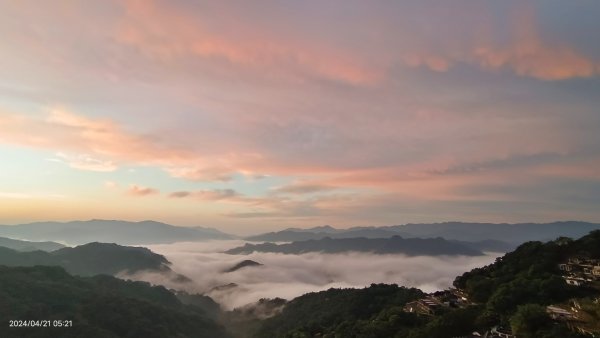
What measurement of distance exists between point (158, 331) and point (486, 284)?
131 meters

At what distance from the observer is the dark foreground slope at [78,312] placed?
12750cm

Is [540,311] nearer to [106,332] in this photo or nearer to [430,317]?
[430,317]

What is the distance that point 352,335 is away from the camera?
59.8 metres

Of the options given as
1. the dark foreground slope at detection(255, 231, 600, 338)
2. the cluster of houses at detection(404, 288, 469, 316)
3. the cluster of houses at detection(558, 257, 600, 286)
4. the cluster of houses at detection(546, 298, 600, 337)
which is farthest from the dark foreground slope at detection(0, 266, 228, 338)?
the cluster of houses at detection(546, 298, 600, 337)

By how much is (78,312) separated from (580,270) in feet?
512

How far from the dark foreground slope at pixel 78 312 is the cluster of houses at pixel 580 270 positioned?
426 ft

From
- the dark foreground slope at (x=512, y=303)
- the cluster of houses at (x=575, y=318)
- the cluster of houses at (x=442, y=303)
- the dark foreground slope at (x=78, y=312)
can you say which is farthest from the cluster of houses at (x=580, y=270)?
the dark foreground slope at (x=78, y=312)

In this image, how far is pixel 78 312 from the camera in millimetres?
145375

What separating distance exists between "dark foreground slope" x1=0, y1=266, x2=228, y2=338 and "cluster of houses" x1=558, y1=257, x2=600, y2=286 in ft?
426

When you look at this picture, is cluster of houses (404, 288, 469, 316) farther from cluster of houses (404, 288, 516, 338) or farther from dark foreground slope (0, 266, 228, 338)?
dark foreground slope (0, 266, 228, 338)

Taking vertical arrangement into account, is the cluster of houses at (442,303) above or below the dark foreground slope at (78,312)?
above

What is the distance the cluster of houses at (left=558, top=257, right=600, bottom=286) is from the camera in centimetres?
4895

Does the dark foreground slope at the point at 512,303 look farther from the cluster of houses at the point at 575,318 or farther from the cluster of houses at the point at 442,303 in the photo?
the cluster of houses at the point at 442,303

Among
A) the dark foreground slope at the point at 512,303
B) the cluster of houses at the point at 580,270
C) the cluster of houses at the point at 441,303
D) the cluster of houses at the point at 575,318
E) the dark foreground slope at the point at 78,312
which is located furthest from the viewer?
the dark foreground slope at the point at 78,312
